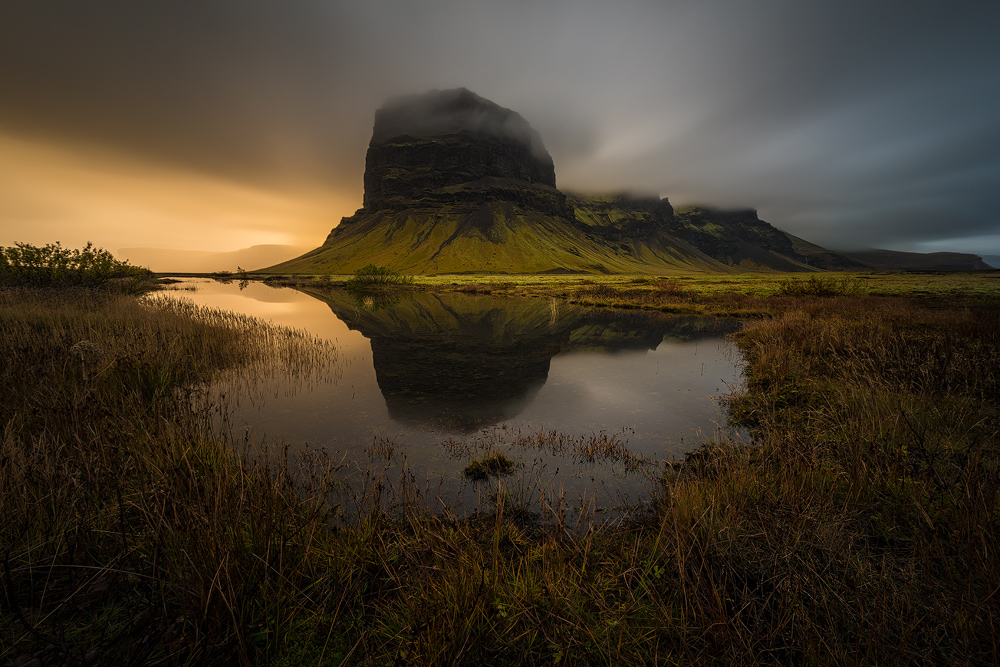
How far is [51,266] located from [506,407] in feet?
100

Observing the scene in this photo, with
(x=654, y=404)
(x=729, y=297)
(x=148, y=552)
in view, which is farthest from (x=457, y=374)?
(x=729, y=297)

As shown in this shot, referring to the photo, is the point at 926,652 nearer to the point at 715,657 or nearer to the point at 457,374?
the point at 715,657

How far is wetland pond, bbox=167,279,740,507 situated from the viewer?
7430 millimetres

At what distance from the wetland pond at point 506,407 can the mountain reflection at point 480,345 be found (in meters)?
0.10

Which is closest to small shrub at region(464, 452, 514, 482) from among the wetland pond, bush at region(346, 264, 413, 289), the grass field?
the wetland pond

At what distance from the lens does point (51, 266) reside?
2222 cm

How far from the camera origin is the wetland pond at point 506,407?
7430 millimetres

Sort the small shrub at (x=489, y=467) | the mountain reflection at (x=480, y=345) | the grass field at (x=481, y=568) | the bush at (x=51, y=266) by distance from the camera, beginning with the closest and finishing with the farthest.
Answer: the grass field at (x=481, y=568), the small shrub at (x=489, y=467), the mountain reflection at (x=480, y=345), the bush at (x=51, y=266)

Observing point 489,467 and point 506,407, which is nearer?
point 489,467

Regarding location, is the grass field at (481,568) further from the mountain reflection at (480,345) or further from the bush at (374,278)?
the bush at (374,278)

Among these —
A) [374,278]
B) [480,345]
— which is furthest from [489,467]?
[374,278]

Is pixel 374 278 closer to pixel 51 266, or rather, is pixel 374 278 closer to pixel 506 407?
pixel 51 266

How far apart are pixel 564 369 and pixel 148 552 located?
14.1 meters

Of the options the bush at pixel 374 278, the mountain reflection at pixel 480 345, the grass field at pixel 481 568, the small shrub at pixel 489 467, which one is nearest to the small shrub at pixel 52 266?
the mountain reflection at pixel 480 345
